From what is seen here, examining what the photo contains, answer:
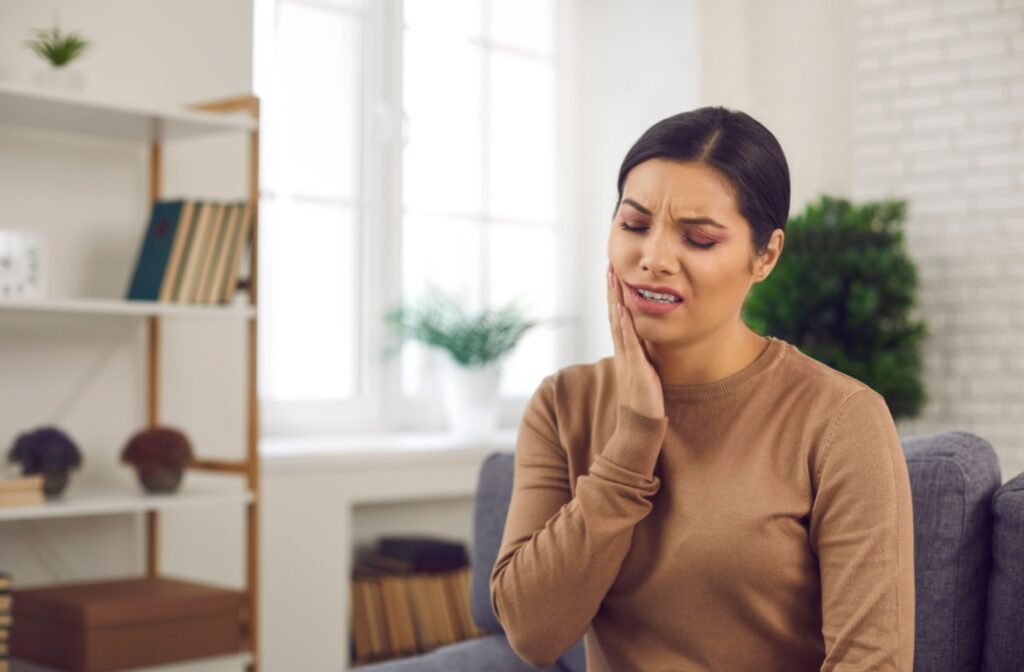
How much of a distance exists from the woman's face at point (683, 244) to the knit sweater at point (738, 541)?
115 mm

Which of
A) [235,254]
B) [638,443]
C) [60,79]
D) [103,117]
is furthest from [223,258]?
[638,443]

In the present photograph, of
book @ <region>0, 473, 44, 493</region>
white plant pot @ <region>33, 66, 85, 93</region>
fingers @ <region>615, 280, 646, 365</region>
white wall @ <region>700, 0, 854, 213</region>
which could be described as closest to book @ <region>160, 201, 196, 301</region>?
white plant pot @ <region>33, 66, 85, 93</region>

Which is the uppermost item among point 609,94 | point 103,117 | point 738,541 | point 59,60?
point 609,94

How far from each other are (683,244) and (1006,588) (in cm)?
65

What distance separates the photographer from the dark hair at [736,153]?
4.70 ft

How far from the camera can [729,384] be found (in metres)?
1.51

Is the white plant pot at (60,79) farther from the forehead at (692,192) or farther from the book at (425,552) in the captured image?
the book at (425,552)

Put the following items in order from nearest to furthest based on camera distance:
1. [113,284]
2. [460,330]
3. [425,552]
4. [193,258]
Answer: [193,258]
[113,284]
[425,552]
[460,330]

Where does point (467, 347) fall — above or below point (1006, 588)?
above

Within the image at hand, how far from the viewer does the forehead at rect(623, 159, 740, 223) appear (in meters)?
1.43

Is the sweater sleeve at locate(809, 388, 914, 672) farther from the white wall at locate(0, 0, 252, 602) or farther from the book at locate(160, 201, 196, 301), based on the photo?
the white wall at locate(0, 0, 252, 602)

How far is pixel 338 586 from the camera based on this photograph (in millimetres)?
3391

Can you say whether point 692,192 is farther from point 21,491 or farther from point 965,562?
point 21,491

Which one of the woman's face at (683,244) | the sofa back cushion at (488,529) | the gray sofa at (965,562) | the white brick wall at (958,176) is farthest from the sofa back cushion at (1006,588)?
the white brick wall at (958,176)
